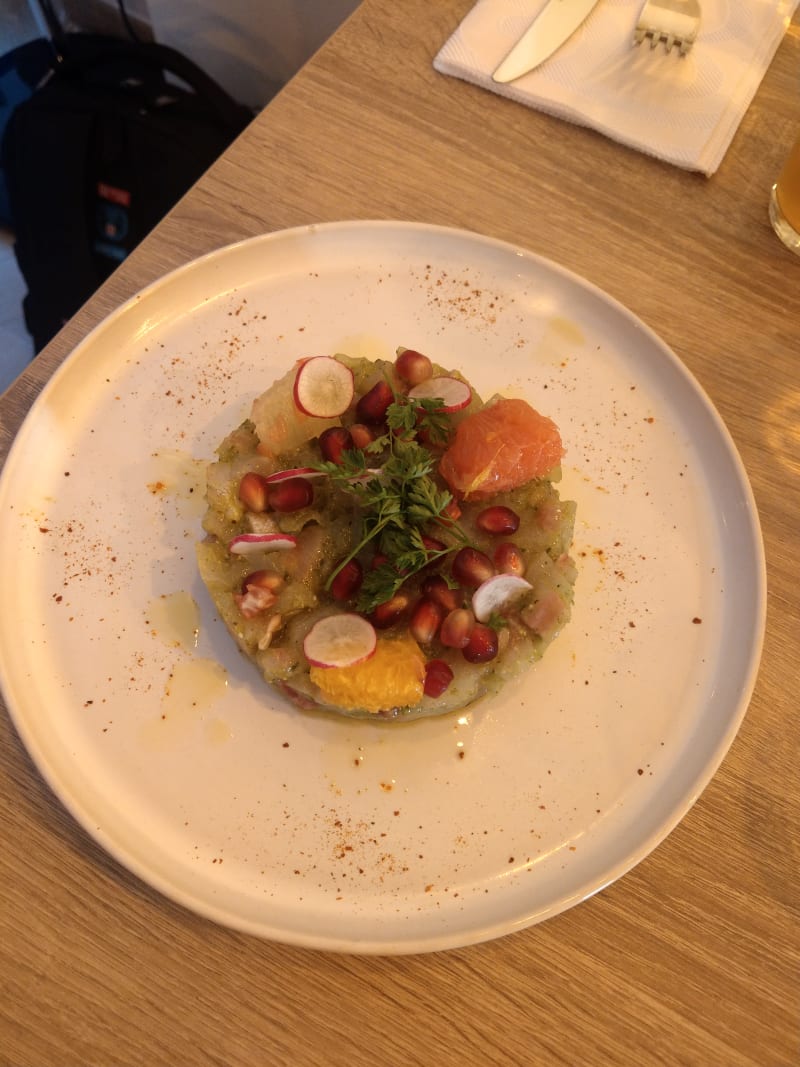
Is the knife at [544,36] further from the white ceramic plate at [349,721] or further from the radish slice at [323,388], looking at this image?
the radish slice at [323,388]

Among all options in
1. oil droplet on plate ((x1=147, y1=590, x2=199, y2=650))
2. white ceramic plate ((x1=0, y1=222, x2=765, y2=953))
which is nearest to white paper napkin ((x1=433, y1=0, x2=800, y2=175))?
white ceramic plate ((x1=0, y1=222, x2=765, y2=953))

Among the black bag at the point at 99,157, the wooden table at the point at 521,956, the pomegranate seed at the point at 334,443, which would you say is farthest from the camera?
the black bag at the point at 99,157

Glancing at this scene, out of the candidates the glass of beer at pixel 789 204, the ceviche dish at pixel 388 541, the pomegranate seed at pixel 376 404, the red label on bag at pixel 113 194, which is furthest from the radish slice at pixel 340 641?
the red label on bag at pixel 113 194

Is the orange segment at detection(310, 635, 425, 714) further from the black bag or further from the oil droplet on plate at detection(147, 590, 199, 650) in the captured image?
the black bag

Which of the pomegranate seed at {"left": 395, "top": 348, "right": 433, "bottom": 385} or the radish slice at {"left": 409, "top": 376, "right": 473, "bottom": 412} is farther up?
the pomegranate seed at {"left": 395, "top": 348, "right": 433, "bottom": 385}

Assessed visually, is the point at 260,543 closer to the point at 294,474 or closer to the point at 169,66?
the point at 294,474

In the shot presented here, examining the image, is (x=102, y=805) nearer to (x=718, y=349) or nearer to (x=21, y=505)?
(x=21, y=505)

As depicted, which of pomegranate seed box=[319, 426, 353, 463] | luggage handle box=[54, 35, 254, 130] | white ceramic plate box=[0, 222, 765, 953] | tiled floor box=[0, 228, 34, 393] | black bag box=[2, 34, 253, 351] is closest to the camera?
white ceramic plate box=[0, 222, 765, 953]
